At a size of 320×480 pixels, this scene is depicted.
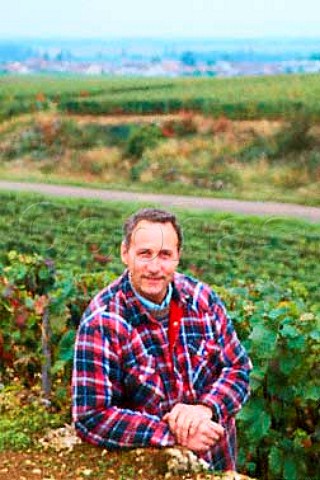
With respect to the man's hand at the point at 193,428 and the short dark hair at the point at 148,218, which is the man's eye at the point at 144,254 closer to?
the short dark hair at the point at 148,218

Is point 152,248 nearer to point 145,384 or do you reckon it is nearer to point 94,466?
point 145,384

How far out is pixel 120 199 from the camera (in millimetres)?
5859

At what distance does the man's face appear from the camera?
215 cm

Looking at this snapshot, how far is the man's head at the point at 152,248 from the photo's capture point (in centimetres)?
215

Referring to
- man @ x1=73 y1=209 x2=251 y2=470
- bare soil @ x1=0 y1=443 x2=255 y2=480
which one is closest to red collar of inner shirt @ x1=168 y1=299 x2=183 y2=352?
man @ x1=73 y1=209 x2=251 y2=470

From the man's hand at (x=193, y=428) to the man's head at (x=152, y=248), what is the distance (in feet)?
0.77

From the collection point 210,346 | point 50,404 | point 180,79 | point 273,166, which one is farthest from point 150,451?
point 180,79

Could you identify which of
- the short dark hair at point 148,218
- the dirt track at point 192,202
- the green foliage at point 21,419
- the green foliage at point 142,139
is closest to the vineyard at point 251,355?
the green foliage at point 21,419

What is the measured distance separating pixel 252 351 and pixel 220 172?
202 centimetres

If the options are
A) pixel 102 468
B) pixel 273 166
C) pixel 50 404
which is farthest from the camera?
pixel 273 166

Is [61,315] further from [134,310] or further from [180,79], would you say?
[180,79]

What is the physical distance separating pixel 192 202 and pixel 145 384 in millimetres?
3500

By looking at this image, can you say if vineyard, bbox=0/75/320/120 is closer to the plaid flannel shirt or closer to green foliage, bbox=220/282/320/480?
green foliage, bbox=220/282/320/480

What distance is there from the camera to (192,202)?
Result: 18.5 feet
